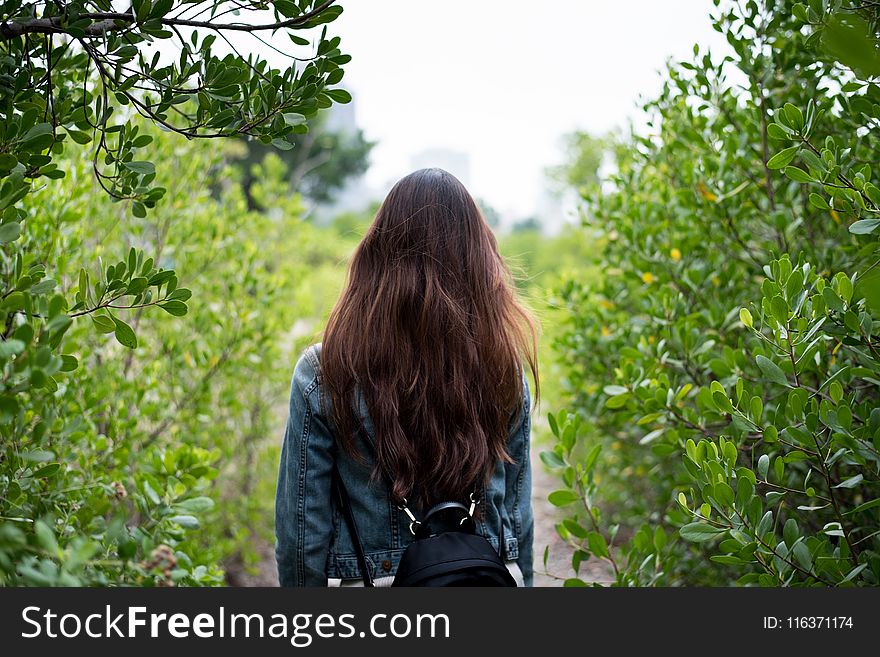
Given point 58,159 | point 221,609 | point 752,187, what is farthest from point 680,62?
point 58,159

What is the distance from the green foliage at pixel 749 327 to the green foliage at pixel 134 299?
41.9 inches

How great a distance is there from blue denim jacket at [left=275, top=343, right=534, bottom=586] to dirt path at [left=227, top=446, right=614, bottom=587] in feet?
1.99

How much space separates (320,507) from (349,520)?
84 mm

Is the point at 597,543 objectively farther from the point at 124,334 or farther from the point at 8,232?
the point at 8,232

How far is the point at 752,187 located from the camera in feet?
7.67

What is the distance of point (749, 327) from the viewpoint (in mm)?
1573

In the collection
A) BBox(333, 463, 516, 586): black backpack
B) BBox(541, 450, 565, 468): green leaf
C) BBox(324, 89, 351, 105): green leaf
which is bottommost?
BBox(333, 463, 516, 586): black backpack

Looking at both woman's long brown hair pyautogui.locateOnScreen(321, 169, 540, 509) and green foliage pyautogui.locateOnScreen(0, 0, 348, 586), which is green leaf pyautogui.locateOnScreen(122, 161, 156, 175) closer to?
green foliage pyautogui.locateOnScreen(0, 0, 348, 586)

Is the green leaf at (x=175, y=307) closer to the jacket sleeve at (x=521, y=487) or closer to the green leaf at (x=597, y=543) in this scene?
the jacket sleeve at (x=521, y=487)

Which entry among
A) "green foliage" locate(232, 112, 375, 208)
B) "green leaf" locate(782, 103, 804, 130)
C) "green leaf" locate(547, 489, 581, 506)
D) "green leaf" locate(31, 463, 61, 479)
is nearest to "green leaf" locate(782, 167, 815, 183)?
"green leaf" locate(782, 103, 804, 130)

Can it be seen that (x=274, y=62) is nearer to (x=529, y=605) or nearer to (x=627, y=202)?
(x=529, y=605)

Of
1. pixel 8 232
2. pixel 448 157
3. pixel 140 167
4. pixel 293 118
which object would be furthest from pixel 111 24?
pixel 448 157

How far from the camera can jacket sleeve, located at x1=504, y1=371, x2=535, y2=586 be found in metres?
1.92

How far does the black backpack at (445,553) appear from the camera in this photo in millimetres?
1514
